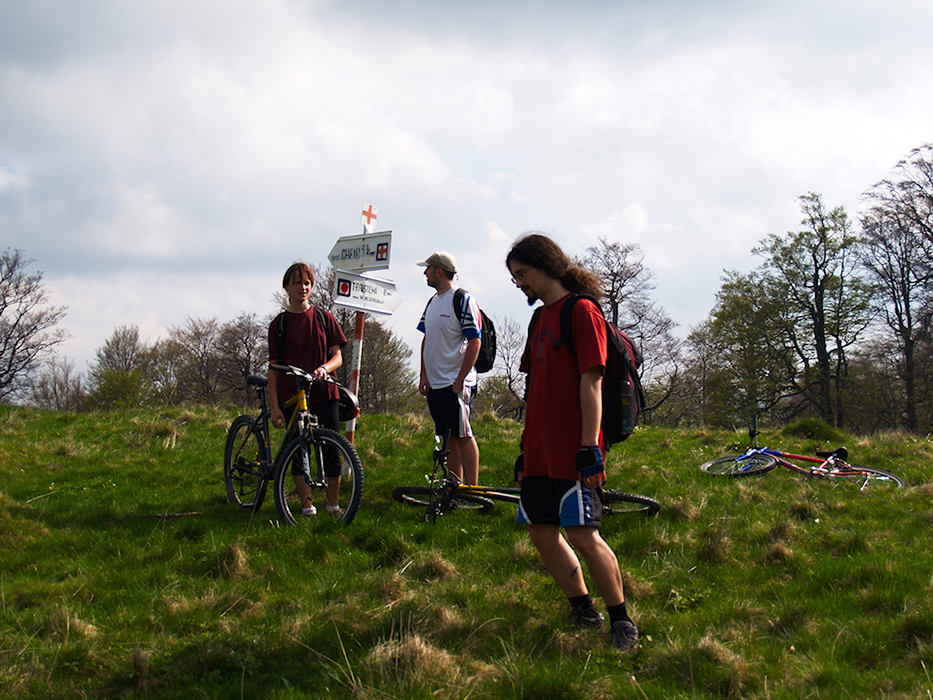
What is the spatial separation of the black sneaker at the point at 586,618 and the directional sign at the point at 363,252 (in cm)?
452

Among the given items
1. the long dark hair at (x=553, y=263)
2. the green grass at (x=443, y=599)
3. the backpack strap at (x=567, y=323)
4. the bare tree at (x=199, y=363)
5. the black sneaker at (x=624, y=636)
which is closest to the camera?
the green grass at (x=443, y=599)

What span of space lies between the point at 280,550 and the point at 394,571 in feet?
3.10

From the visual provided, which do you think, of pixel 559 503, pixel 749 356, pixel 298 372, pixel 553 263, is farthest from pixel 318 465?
pixel 749 356

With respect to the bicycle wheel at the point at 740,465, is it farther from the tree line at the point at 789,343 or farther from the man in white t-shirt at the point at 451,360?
the tree line at the point at 789,343

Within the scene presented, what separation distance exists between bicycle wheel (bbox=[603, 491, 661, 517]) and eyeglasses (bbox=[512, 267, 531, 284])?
8.14 ft

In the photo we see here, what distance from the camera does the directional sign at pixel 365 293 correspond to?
6.90 meters

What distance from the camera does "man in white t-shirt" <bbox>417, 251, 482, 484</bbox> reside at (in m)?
5.64

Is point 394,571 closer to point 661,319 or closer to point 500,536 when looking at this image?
point 500,536

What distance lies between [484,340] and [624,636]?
3.20 m

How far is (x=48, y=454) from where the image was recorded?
26.9ft

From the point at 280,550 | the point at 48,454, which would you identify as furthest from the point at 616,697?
the point at 48,454

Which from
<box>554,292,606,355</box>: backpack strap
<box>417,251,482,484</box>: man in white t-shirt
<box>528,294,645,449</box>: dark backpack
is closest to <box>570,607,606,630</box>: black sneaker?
<box>528,294,645,449</box>: dark backpack

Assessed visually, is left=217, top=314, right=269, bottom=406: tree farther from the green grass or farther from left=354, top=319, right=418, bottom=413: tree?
the green grass

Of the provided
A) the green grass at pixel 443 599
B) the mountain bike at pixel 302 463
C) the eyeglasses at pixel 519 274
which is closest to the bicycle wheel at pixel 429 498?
the green grass at pixel 443 599
